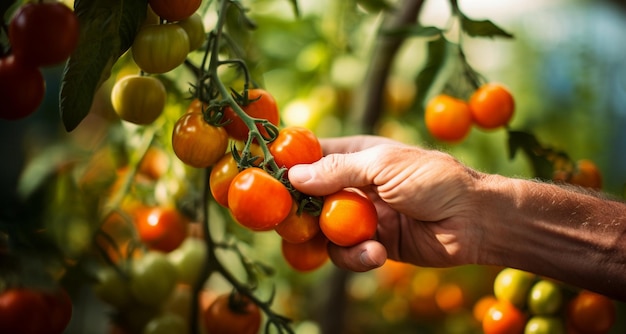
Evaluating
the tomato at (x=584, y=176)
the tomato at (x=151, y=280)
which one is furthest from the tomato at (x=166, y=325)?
the tomato at (x=584, y=176)

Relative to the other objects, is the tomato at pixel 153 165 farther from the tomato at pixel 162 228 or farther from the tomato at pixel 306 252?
the tomato at pixel 306 252

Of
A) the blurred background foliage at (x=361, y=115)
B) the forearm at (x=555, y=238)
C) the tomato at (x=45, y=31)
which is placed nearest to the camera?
the tomato at (x=45, y=31)

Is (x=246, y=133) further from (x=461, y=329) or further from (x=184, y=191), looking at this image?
(x=461, y=329)

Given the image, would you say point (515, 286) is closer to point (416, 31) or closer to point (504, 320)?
point (504, 320)

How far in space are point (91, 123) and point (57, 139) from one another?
408mm

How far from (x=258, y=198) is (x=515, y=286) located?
410 mm

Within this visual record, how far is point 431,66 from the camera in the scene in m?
0.90

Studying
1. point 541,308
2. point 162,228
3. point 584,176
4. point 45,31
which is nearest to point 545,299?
point 541,308

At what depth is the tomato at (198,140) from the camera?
24.0 inches

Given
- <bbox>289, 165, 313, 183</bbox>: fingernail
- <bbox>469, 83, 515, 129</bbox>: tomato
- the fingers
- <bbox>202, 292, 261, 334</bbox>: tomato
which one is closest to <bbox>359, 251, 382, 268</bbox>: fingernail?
A: the fingers

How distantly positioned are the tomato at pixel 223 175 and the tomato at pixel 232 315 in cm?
22

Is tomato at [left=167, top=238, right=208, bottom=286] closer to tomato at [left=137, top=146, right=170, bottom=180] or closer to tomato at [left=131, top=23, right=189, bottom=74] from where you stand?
tomato at [left=137, top=146, right=170, bottom=180]

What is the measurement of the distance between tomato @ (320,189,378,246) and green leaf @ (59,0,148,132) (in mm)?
256

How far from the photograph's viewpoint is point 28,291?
0.59 m
